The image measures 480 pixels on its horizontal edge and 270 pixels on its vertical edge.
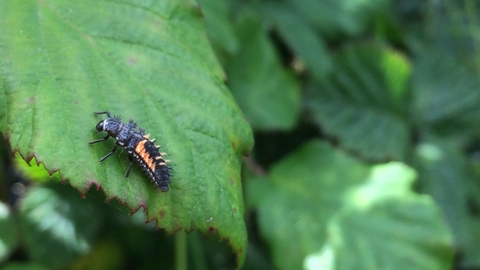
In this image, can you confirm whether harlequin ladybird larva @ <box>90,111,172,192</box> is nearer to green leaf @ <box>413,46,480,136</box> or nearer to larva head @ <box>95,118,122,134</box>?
larva head @ <box>95,118,122,134</box>

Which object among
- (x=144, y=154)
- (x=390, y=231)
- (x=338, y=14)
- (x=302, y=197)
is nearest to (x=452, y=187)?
(x=390, y=231)

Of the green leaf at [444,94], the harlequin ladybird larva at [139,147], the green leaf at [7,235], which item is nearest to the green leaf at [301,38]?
the green leaf at [444,94]

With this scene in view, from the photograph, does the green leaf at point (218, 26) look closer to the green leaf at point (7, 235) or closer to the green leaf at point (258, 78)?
the green leaf at point (258, 78)

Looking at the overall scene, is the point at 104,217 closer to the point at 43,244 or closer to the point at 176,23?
the point at 43,244

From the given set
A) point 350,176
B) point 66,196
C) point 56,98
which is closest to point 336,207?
point 350,176

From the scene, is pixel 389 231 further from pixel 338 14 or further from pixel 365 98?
pixel 338 14

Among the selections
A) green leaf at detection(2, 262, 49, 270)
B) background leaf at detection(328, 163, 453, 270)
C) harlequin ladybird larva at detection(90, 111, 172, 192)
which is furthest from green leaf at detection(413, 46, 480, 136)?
green leaf at detection(2, 262, 49, 270)
